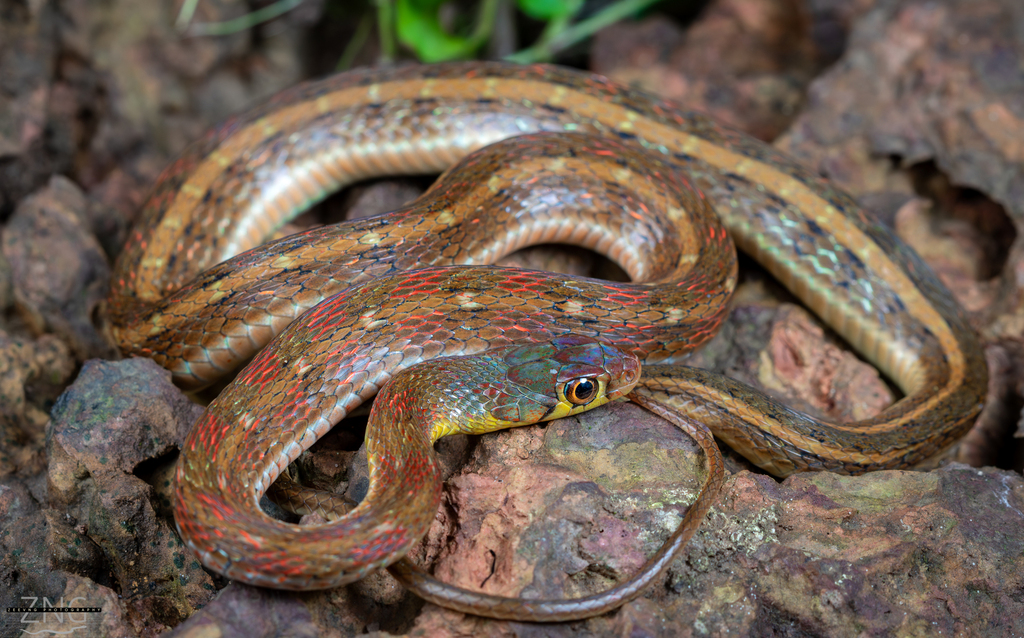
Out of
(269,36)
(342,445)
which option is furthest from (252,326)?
(269,36)

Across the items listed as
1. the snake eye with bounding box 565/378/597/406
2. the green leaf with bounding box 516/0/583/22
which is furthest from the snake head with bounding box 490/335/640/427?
the green leaf with bounding box 516/0/583/22

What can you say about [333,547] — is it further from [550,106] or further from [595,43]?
[595,43]

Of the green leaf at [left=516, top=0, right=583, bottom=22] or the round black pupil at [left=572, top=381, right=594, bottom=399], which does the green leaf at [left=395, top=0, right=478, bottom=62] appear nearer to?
the green leaf at [left=516, top=0, right=583, bottom=22]

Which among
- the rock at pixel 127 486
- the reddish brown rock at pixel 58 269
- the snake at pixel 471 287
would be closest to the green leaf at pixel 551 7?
the snake at pixel 471 287

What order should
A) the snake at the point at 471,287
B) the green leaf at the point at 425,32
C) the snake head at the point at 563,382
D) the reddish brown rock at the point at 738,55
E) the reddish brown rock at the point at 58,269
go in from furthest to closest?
the green leaf at the point at 425,32, the reddish brown rock at the point at 738,55, the reddish brown rock at the point at 58,269, the snake head at the point at 563,382, the snake at the point at 471,287

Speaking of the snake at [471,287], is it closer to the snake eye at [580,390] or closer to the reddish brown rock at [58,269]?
the snake eye at [580,390]

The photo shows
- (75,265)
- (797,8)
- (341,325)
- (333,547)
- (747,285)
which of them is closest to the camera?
(333,547)

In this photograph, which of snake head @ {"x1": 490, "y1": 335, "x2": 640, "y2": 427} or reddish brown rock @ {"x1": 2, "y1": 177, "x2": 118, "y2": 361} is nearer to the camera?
snake head @ {"x1": 490, "y1": 335, "x2": 640, "y2": 427}
